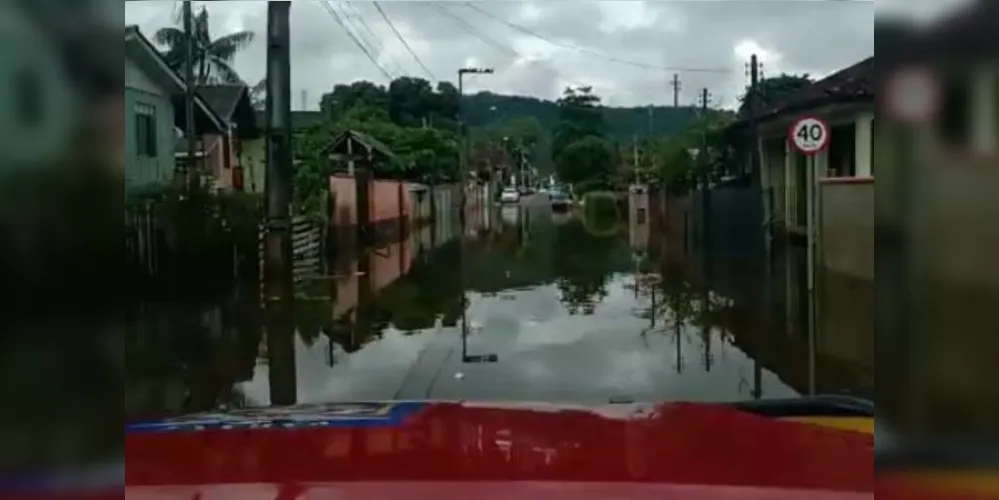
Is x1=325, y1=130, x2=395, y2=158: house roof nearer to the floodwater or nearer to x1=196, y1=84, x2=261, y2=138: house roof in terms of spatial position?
x1=196, y1=84, x2=261, y2=138: house roof

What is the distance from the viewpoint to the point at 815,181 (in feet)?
30.2

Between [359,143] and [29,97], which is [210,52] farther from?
[29,97]

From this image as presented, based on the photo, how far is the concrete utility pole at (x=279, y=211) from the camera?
689 cm

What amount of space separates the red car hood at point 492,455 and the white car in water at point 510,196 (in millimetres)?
39188

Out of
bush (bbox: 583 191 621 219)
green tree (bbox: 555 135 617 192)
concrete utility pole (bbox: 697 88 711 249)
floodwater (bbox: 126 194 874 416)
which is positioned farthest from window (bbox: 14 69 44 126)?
bush (bbox: 583 191 621 219)

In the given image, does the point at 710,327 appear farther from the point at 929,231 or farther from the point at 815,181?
the point at 929,231

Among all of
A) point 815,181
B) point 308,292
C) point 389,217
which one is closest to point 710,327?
point 815,181

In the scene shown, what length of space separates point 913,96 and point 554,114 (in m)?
19.4

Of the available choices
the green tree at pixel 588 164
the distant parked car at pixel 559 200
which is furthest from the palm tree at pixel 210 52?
the distant parked car at pixel 559 200

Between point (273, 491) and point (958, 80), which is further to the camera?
point (273, 491)

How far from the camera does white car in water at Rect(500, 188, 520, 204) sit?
41594 millimetres

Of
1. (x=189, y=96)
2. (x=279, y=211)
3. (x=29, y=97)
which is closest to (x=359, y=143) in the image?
(x=279, y=211)

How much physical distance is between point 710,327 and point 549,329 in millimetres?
1226

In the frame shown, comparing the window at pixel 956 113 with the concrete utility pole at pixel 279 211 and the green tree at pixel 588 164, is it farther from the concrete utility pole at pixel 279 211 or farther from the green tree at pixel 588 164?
the green tree at pixel 588 164
